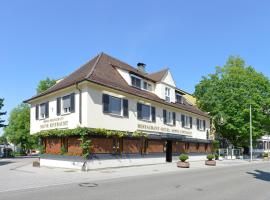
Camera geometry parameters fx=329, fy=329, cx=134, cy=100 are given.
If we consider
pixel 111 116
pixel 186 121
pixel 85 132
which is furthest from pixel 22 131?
pixel 85 132

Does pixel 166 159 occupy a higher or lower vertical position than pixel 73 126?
lower

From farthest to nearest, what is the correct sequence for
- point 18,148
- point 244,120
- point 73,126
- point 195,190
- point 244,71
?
1. point 18,148
2. point 244,71
3. point 244,120
4. point 73,126
5. point 195,190

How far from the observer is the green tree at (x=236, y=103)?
4781cm

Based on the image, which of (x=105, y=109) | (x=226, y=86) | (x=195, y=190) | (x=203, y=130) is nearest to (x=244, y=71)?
(x=226, y=86)

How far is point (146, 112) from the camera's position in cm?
3200

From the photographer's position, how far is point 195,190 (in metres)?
13.8

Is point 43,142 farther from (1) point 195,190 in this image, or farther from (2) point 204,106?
(2) point 204,106

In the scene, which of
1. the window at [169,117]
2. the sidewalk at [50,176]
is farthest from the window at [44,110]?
the window at [169,117]

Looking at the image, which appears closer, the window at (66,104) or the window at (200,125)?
the window at (66,104)

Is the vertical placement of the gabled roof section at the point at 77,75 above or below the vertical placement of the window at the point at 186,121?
above

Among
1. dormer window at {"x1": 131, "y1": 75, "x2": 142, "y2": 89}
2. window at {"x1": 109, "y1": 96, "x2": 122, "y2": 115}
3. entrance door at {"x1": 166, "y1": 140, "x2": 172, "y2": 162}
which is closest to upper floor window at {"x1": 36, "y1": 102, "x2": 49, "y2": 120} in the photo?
window at {"x1": 109, "y1": 96, "x2": 122, "y2": 115}

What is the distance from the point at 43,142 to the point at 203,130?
22871 mm

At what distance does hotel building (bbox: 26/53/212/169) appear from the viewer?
25.6 metres

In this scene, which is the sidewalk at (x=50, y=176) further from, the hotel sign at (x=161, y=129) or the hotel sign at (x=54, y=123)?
the hotel sign at (x=161, y=129)
